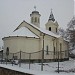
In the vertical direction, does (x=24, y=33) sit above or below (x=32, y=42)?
above

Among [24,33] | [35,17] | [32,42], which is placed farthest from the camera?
[35,17]

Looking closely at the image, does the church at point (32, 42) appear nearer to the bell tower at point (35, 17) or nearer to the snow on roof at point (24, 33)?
the snow on roof at point (24, 33)

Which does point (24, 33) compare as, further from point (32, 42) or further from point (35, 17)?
point (35, 17)

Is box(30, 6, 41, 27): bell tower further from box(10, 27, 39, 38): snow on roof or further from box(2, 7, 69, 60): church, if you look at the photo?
box(10, 27, 39, 38): snow on roof

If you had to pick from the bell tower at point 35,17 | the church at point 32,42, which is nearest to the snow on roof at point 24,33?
the church at point 32,42

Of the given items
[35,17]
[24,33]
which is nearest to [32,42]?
[24,33]

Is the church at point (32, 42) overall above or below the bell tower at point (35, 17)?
below

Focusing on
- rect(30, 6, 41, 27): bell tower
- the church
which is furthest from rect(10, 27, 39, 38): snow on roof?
rect(30, 6, 41, 27): bell tower

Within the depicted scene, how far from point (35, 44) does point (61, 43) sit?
24.3 ft

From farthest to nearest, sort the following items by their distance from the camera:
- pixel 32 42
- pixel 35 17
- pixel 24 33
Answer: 1. pixel 35 17
2. pixel 24 33
3. pixel 32 42

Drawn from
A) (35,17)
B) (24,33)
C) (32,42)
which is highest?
(35,17)

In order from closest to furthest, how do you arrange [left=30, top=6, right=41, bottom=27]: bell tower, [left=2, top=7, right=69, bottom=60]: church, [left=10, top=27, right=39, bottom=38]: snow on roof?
[left=2, top=7, right=69, bottom=60]: church
[left=10, top=27, right=39, bottom=38]: snow on roof
[left=30, top=6, right=41, bottom=27]: bell tower

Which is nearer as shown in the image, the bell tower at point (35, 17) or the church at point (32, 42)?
the church at point (32, 42)

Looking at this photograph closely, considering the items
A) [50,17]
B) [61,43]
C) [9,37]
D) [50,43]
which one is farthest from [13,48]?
[50,17]
